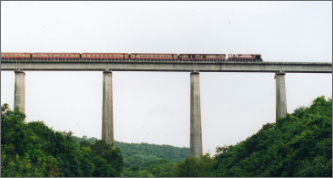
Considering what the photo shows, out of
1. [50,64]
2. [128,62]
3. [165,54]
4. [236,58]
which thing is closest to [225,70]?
[236,58]

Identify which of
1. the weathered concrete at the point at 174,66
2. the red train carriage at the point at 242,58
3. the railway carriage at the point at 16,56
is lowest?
the weathered concrete at the point at 174,66

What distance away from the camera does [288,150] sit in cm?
4231

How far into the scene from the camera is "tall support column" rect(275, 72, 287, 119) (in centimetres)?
7012

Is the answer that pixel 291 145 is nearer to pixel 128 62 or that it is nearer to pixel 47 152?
pixel 47 152

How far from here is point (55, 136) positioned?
48.2m

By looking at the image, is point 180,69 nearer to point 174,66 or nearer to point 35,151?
point 174,66

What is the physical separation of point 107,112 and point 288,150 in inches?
1324

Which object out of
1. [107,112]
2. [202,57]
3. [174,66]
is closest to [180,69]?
[174,66]

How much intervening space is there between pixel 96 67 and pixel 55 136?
Result: 23.6m

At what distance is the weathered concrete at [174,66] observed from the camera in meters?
69.6

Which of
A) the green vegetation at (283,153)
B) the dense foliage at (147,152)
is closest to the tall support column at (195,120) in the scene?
the green vegetation at (283,153)

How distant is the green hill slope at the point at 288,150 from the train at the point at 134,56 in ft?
45.6

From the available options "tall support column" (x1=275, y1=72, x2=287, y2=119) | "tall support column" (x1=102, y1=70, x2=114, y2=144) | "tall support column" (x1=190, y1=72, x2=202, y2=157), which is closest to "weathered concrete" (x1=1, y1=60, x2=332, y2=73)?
"tall support column" (x1=275, y1=72, x2=287, y2=119)

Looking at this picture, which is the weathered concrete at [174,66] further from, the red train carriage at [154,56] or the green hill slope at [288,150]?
the green hill slope at [288,150]
